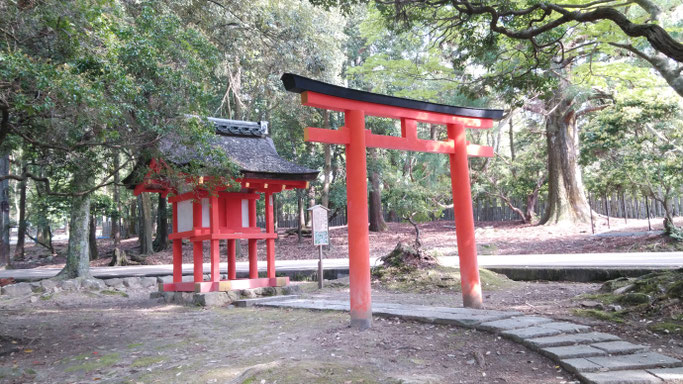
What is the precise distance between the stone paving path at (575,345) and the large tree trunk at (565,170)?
575 inches

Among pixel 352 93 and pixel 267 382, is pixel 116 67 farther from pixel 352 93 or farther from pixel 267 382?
pixel 267 382

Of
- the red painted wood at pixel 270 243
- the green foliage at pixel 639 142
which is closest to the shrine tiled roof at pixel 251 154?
the red painted wood at pixel 270 243

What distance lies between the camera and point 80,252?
1434 centimetres

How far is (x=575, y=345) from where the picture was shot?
5.00m

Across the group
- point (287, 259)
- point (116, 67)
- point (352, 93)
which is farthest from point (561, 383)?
point (287, 259)

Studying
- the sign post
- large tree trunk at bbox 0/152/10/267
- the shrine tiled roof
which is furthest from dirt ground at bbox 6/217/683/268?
the shrine tiled roof

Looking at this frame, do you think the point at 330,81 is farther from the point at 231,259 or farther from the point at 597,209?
the point at 597,209

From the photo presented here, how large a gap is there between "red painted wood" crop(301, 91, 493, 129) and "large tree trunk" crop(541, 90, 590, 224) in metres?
13.1

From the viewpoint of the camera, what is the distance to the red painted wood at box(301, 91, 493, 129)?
241 inches

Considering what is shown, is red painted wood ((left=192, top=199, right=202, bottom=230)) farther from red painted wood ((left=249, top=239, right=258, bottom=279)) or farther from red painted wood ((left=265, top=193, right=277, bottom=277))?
red painted wood ((left=265, top=193, right=277, bottom=277))

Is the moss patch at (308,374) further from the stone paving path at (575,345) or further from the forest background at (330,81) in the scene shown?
the forest background at (330,81)

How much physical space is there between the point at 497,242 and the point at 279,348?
603 inches

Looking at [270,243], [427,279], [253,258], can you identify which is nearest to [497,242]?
[427,279]

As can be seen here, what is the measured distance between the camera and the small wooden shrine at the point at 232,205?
10453 mm
